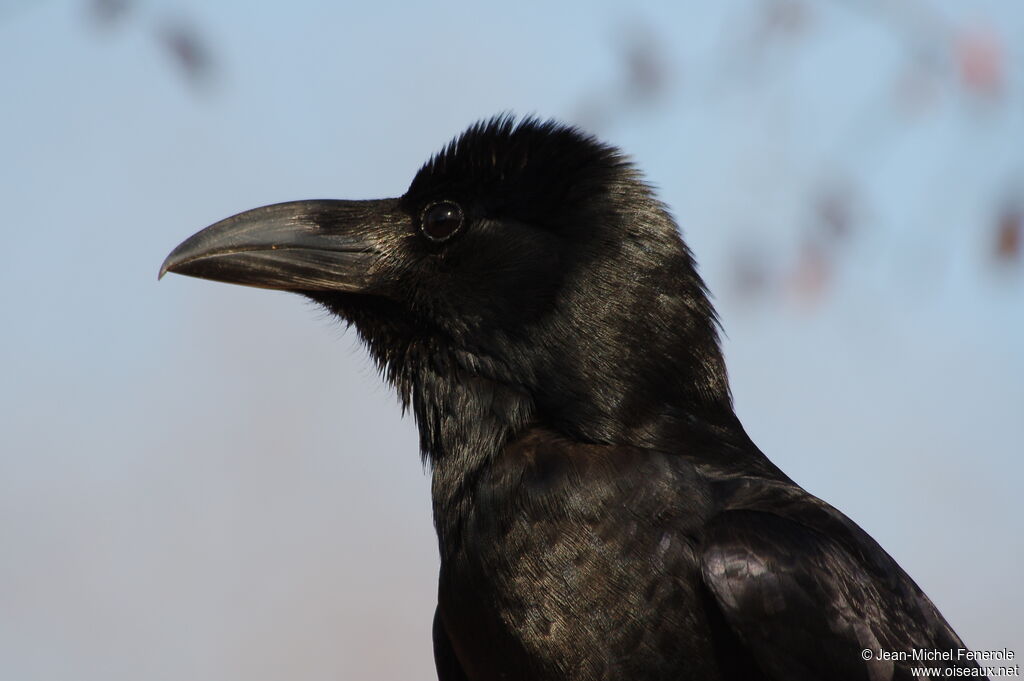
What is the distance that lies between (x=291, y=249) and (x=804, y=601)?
1.78 meters

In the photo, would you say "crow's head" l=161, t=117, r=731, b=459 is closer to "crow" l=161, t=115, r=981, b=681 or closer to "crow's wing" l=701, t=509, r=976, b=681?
"crow" l=161, t=115, r=981, b=681

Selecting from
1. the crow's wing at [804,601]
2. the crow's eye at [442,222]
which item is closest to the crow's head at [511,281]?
the crow's eye at [442,222]

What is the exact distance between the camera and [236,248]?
4.06 metres

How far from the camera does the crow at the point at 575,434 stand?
3393 millimetres

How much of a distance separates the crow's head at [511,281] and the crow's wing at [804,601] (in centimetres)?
46

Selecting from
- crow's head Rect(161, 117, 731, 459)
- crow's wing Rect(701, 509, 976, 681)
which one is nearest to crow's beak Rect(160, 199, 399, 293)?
crow's head Rect(161, 117, 731, 459)

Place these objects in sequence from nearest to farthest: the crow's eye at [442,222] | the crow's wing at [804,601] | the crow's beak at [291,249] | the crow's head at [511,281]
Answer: the crow's wing at [804,601], the crow's head at [511,281], the crow's beak at [291,249], the crow's eye at [442,222]

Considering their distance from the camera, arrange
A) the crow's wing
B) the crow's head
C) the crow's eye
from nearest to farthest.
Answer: the crow's wing, the crow's head, the crow's eye

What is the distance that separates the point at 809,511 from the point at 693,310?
67 cm

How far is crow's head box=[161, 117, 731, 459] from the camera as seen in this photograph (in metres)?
3.86

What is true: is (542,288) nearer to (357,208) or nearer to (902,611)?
(357,208)

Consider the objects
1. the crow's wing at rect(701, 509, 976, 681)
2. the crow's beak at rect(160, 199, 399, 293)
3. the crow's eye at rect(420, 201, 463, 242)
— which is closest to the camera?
the crow's wing at rect(701, 509, 976, 681)

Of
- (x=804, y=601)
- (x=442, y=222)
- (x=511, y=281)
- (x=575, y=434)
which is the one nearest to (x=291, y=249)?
(x=442, y=222)

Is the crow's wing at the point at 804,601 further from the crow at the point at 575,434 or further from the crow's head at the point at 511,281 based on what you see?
the crow's head at the point at 511,281
